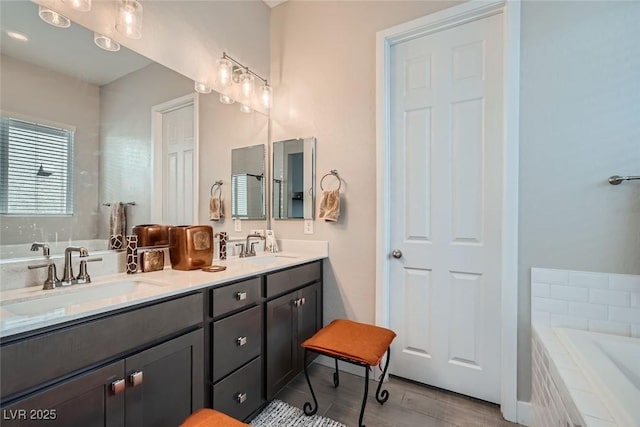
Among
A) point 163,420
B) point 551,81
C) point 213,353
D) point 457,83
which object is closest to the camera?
point 163,420

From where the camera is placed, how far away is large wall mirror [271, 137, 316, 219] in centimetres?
233

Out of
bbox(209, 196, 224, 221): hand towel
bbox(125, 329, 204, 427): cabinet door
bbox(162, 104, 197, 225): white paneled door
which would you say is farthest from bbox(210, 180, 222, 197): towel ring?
bbox(125, 329, 204, 427): cabinet door

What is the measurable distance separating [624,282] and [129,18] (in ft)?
9.20

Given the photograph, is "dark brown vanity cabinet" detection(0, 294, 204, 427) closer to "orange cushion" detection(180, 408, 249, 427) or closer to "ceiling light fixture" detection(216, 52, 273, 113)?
"orange cushion" detection(180, 408, 249, 427)

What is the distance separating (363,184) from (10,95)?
1.85 metres

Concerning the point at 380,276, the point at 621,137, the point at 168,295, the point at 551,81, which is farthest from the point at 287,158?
the point at 621,137

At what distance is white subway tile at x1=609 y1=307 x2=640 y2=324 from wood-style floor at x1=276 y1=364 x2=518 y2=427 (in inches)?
31.5

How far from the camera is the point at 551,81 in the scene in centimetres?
157

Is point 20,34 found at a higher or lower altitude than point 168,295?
higher

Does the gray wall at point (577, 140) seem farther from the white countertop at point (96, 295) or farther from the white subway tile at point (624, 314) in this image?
the white countertop at point (96, 295)

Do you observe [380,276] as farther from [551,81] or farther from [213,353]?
[551,81]

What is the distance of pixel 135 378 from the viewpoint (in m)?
1.01

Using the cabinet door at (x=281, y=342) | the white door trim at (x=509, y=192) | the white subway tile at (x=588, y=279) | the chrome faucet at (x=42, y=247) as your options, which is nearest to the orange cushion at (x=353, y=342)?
the cabinet door at (x=281, y=342)

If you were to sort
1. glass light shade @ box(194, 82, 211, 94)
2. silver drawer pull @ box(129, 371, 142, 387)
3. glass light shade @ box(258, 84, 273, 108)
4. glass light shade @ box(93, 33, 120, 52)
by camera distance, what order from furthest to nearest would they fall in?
glass light shade @ box(258, 84, 273, 108), glass light shade @ box(194, 82, 211, 94), glass light shade @ box(93, 33, 120, 52), silver drawer pull @ box(129, 371, 142, 387)
